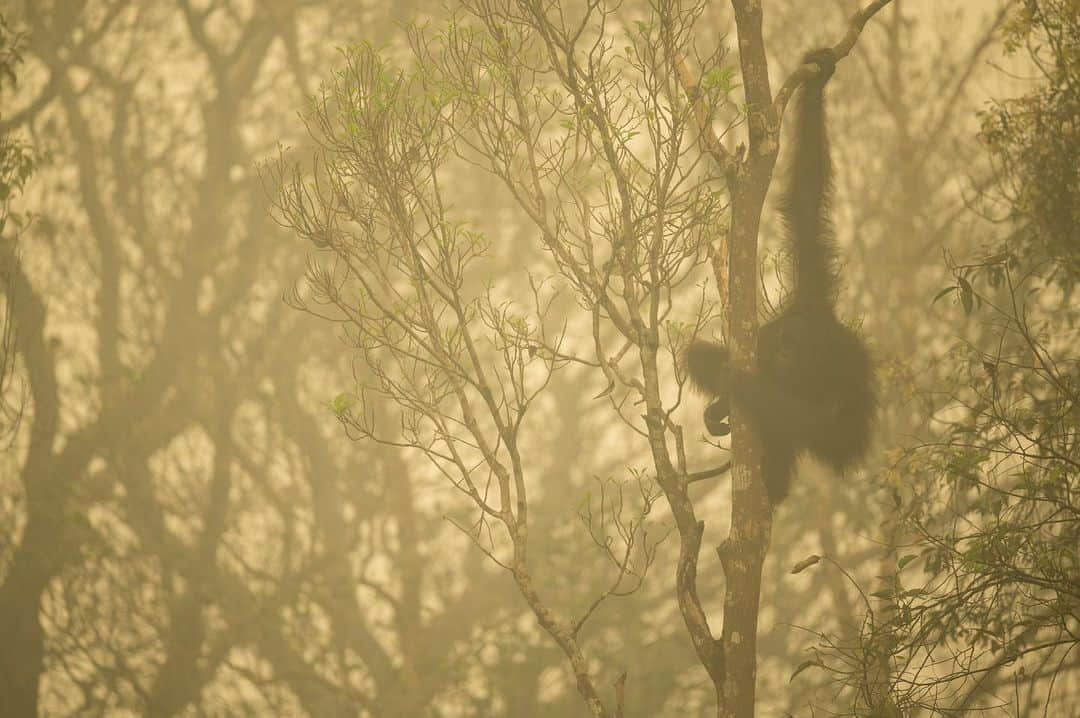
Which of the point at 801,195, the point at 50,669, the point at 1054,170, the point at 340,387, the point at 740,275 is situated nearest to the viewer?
the point at 740,275

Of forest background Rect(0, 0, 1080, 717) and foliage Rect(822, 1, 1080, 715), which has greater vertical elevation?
forest background Rect(0, 0, 1080, 717)

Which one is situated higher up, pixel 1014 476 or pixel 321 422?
pixel 321 422

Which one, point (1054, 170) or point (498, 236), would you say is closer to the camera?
point (1054, 170)

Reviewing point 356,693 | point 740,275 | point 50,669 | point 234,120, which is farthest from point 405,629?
point 740,275

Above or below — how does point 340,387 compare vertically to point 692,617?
above

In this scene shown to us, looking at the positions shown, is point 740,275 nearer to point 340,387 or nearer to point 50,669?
point 340,387

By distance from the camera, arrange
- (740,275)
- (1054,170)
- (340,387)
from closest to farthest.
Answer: (740,275) → (1054,170) → (340,387)

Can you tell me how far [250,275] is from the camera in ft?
32.8

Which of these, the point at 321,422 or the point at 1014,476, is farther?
the point at 321,422

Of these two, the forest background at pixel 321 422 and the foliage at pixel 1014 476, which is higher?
the forest background at pixel 321 422

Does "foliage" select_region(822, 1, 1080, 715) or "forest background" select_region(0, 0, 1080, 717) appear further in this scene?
"forest background" select_region(0, 0, 1080, 717)

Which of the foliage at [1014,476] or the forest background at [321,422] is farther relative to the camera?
the forest background at [321,422]

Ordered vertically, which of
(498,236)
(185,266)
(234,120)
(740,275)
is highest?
(234,120)

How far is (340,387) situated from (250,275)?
1.53m
